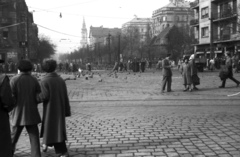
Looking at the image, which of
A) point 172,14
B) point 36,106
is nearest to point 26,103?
point 36,106

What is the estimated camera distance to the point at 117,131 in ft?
21.7

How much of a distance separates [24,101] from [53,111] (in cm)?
47

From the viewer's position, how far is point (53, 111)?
489 cm

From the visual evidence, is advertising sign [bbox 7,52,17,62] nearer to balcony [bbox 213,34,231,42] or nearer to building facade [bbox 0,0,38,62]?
building facade [bbox 0,0,38,62]

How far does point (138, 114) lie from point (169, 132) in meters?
2.42

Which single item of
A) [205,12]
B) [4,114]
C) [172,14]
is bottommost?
[4,114]

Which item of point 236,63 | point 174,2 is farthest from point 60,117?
point 174,2

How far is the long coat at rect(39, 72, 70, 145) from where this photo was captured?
483 cm

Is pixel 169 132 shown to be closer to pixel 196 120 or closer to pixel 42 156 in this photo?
pixel 196 120

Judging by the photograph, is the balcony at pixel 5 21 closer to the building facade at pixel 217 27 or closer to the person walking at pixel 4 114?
the building facade at pixel 217 27

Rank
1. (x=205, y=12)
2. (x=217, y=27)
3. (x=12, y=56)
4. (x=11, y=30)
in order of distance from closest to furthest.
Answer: (x=217, y=27) → (x=205, y=12) → (x=12, y=56) → (x=11, y=30)

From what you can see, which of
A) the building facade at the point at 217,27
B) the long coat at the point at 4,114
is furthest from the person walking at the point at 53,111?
the building facade at the point at 217,27

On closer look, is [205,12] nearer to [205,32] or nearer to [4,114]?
[205,32]

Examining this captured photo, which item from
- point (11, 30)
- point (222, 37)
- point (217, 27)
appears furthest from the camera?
point (11, 30)
